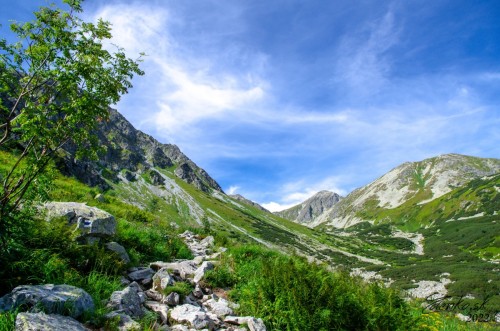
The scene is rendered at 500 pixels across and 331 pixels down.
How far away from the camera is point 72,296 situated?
6.23 meters

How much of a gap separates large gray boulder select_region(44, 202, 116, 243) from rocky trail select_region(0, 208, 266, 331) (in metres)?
1.59

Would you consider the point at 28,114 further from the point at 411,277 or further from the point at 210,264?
the point at 411,277

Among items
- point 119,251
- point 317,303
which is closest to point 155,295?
point 119,251

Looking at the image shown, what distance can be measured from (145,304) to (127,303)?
2.97 ft

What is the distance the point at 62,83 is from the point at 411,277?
106644 millimetres

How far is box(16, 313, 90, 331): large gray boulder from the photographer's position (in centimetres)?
479

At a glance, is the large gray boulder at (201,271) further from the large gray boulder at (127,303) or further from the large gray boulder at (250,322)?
the large gray boulder at (127,303)

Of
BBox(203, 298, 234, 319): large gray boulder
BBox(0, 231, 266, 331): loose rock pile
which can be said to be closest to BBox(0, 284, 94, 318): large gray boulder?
BBox(0, 231, 266, 331): loose rock pile

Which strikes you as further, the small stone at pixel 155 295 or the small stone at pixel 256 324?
the small stone at pixel 155 295

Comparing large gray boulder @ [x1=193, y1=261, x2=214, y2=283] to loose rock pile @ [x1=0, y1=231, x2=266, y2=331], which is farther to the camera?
large gray boulder @ [x1=193, y1=261, x2=214, y2=283]

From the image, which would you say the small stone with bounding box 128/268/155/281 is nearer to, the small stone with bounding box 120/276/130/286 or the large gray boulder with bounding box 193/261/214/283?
the small stone with bounding box 120/276/130/286

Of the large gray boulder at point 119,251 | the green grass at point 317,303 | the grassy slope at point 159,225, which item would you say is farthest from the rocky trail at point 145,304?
the grassy slope at point 159,225

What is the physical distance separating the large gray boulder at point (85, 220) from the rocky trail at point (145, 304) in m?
1.59

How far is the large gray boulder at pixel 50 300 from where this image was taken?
5.65 meters
